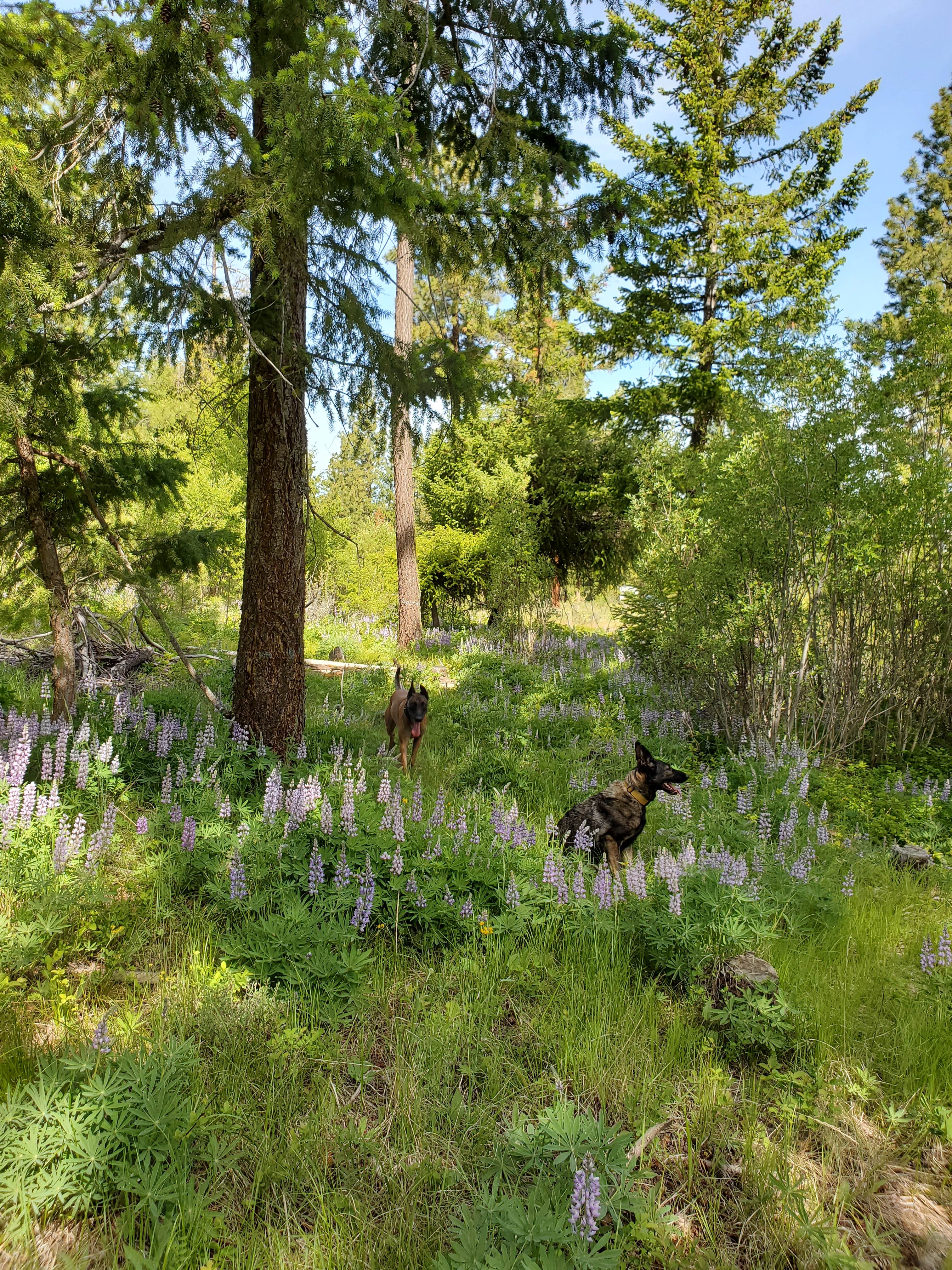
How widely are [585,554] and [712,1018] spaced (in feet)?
61.7

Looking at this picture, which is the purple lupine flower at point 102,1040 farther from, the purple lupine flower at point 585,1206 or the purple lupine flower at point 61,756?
the purple lupine flower at point 61,756

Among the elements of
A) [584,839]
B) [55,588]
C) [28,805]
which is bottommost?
[584,839]

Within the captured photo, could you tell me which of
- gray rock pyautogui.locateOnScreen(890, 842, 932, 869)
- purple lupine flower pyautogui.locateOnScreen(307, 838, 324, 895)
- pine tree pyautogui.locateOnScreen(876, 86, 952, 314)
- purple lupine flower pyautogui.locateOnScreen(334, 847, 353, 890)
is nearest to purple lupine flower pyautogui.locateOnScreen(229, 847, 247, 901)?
purple lupine flower pyautogui.locateOnScreen(307, 838, 324, 895)

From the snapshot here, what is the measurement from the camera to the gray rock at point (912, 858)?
5418 millimetres

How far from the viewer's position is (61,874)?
3551 mm

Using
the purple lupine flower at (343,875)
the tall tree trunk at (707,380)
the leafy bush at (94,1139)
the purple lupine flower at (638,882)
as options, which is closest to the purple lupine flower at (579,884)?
the purple lupine flower at (638,882)

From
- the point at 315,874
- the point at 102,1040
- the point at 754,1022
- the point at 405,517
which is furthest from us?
the point at 405,517

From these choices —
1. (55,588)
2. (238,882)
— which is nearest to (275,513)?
(55,588)

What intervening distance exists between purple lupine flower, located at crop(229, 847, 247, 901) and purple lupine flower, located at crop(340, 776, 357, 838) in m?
0.64

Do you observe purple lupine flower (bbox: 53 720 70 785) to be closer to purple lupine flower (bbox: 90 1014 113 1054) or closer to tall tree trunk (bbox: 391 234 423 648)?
purple lupine flower (bbox: 90 1014 113 1054)

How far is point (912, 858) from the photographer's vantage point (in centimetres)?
544

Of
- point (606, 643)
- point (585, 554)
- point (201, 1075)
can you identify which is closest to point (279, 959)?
point (201, 1075)

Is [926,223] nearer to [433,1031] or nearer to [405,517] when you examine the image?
[405,517]

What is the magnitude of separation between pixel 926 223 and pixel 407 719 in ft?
98.5
